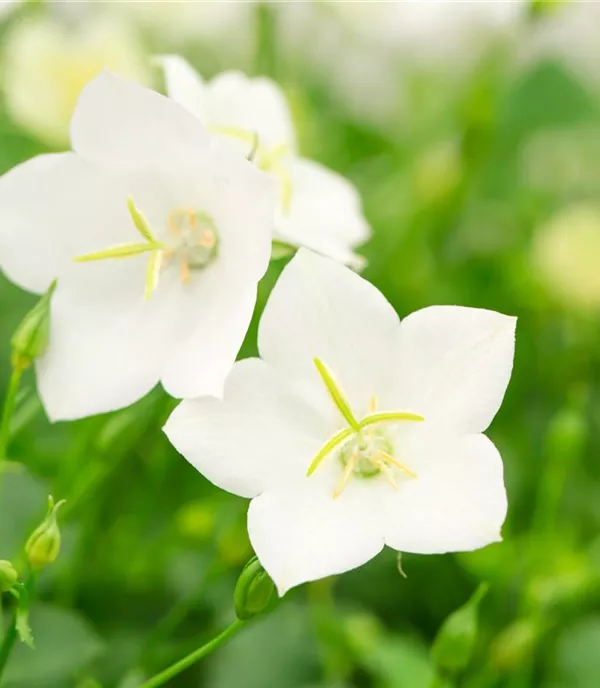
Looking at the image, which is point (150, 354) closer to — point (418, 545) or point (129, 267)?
point (129, 267)

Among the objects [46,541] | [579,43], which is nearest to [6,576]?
[46,541]

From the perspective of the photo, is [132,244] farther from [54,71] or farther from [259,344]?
[54,71]

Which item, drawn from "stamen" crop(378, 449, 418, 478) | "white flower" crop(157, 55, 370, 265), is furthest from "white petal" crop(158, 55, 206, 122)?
"stamen" crop(378, 449, 418, 478)

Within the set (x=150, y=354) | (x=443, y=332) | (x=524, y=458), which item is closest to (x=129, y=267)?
(x=150, y=354)

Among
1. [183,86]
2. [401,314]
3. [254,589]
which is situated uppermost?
[183,86]

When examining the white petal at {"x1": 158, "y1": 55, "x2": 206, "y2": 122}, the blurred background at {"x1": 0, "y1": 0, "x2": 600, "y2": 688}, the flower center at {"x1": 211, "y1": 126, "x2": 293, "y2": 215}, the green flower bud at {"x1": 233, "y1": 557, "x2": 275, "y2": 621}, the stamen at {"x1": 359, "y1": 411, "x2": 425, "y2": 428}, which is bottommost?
the blurred background at {"x1": 0, "y1": 0, "x2": 600, "y2": 688}

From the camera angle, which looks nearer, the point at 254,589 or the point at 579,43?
the point at 254,589

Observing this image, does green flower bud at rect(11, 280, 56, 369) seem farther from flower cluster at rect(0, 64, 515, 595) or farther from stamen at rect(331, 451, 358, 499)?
stamen at rect(331, 451, 358, 499)
